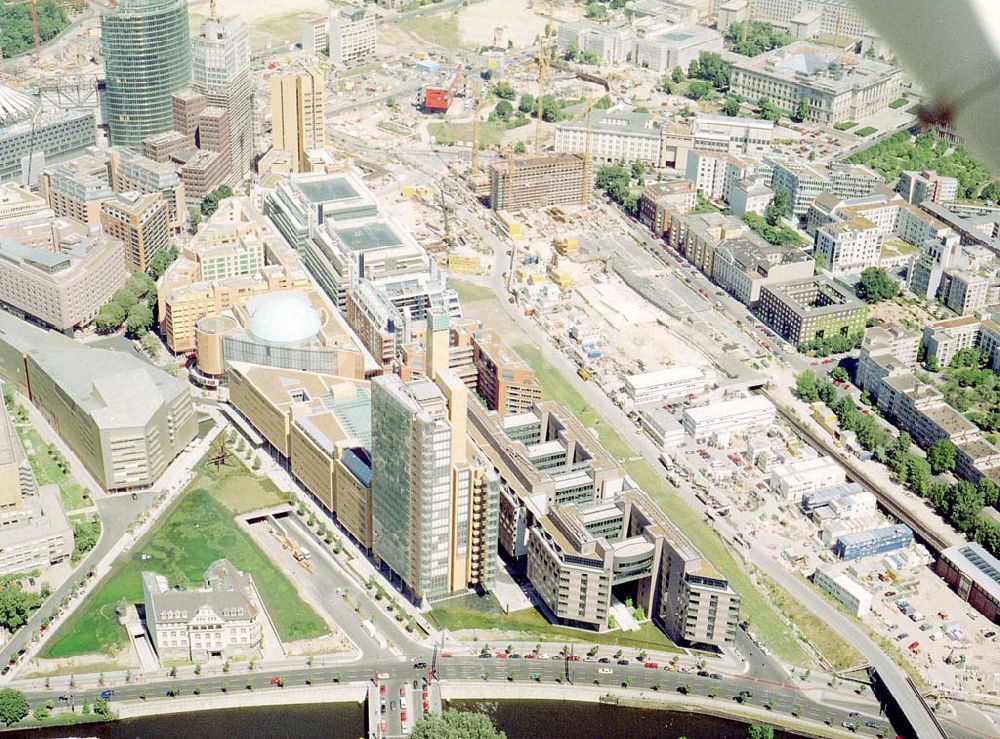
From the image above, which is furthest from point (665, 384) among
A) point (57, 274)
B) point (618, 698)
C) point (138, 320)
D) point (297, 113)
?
point (297, 113)

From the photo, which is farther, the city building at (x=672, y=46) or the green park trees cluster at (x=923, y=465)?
the city building at (x=672, y=46)

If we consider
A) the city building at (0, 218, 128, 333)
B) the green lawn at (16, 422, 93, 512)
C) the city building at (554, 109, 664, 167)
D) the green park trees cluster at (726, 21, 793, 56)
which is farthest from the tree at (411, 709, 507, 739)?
the green park trees cluster at (726, 21, 793, 56)

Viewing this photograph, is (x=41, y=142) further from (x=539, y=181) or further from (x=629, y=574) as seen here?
(x=629, y=574)

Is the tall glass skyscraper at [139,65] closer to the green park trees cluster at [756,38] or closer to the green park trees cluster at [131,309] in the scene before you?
the green park trees cluster at [131,309]

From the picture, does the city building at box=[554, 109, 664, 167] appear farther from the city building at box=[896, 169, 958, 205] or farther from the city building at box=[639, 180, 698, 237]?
the city building at box=[896, 169, 958, 205]

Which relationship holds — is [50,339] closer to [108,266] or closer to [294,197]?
[108,266]

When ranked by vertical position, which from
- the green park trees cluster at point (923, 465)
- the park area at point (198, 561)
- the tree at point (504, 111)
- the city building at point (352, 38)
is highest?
the city building at point (352, 38)

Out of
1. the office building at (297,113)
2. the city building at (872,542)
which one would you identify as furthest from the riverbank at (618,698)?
the office building at (297,113)

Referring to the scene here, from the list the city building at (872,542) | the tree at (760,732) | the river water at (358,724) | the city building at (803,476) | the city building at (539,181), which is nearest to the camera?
the tree at (760,732)
